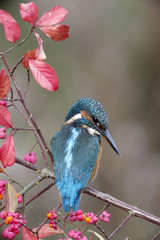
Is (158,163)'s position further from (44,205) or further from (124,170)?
(44,205)

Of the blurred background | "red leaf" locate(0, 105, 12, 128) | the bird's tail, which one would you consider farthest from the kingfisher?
the blurred background

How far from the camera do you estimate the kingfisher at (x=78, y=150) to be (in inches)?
68.5

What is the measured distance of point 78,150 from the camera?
189 centimetres

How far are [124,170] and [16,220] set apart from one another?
87.5 inches

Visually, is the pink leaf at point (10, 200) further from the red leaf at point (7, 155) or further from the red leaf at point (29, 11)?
the red leaf at point (29, 11)

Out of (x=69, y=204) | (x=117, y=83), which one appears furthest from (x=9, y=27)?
(x=117, y=83)

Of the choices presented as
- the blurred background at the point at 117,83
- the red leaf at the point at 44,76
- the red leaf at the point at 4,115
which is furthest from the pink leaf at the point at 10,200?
the blurred background at the point at 117,83

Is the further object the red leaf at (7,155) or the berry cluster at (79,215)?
the berry cluster at (79,215)

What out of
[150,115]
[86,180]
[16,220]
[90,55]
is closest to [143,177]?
[150,115]

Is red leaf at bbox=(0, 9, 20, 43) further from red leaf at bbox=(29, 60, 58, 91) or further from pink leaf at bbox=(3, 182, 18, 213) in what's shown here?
pink leaf at bbox=(3, 182, 18, 213)

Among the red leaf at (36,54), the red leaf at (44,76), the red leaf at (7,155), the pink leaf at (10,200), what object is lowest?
the pink leaf at (10,200)

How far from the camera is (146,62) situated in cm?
359

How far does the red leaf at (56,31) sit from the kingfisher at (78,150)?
0.77m

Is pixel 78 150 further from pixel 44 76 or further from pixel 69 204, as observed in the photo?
pixel 44 76
